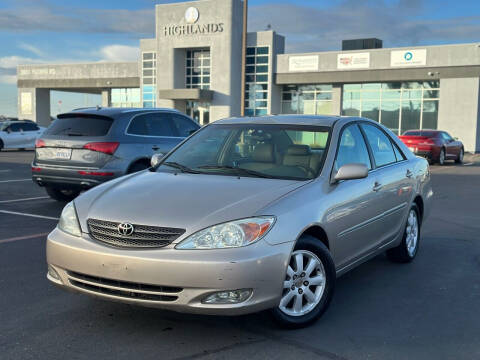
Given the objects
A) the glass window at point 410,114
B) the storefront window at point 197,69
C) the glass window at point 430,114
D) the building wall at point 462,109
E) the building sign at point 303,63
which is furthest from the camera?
the storefront window at point 197,69

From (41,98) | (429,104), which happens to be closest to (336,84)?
(429,104)

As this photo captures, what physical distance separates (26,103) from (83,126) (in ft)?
166

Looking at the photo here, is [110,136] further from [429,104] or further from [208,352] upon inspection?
[429,104]

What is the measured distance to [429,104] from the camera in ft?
122

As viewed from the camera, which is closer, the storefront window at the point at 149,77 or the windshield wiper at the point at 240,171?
the windshield wiper at the point at 240,171

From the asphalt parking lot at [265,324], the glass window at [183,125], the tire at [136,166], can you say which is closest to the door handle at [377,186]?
the asphalt parking lot at [265,324]

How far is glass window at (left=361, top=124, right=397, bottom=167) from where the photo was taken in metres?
5.54

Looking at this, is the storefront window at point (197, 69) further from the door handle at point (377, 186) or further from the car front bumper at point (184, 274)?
the car front bumper at point (184, 274)

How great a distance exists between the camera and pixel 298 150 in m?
4.82

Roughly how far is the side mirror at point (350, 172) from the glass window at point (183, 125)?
615cm

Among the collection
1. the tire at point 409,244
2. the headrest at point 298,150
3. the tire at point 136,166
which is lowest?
the tire at point 409,244

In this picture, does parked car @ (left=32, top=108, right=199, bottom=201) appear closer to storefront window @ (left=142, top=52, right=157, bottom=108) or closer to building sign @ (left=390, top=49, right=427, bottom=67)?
building sign @ (left=390, top=49, right=427, bottom=67)

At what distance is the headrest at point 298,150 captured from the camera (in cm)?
479

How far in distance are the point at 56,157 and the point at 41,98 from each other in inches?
1955
